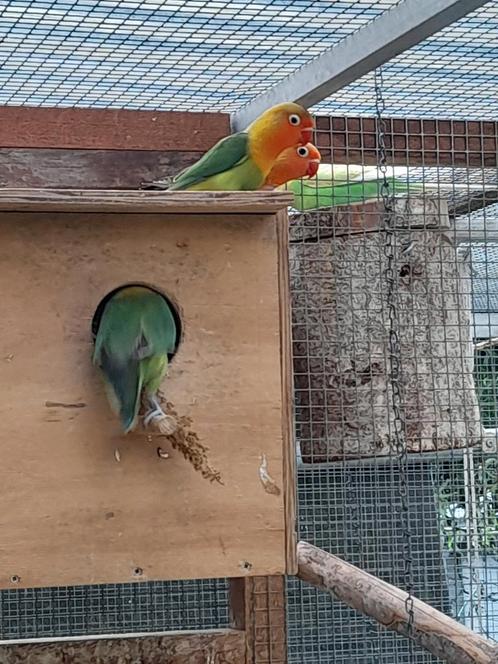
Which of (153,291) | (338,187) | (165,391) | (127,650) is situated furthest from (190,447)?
(338,187)

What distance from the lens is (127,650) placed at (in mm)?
1284

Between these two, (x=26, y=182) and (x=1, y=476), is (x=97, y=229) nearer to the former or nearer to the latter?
(x=1, y=476)

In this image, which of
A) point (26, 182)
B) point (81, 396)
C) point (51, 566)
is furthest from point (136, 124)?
point (51, 566)

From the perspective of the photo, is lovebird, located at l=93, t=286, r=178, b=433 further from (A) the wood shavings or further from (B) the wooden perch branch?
(B) the wooden perch branch

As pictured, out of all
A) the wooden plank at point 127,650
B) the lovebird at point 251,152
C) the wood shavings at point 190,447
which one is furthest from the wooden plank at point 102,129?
the wooden plank at point 127,650

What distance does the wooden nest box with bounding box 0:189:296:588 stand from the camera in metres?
1.04

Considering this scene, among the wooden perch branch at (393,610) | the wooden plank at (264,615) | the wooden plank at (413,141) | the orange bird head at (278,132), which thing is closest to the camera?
the wooden perch branch at (393,610)

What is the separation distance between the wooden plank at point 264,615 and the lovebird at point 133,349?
1.67ft

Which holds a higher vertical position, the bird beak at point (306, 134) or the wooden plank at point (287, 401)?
the bird beak at point (306, 134)

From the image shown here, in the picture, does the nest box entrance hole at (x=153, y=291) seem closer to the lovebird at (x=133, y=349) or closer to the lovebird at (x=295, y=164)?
the lovebird at (x=133, y=349)

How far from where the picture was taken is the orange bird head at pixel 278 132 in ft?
4.41

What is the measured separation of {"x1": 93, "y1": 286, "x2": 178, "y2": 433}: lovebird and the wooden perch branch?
1.54ft

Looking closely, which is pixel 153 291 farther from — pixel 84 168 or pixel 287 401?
pixel 84 168

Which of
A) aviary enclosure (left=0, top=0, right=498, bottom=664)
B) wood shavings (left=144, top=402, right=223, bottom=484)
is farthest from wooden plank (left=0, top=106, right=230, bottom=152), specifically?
wood shavings (left=144, top=402, right=223, bottom=484)
